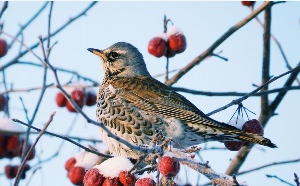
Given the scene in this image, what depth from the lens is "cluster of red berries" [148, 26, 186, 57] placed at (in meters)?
6.30

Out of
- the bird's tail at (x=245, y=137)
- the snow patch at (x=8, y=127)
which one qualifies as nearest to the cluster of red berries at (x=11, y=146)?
the snow patch at (x=8, y=127)

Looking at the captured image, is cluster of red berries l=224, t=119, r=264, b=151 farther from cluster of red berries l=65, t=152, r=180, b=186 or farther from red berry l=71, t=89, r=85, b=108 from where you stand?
red berry l=71, t=89, r=85, b=108

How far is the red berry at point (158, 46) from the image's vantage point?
20.6 ft

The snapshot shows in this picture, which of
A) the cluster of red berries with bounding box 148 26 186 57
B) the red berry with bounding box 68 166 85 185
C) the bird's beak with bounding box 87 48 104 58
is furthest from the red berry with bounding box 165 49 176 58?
the red berry with bounding box 68 166 85 185

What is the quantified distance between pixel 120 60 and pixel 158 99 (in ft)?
3.45

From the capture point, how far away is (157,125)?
16.6 ft

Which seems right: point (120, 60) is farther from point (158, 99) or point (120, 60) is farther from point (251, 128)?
point (251, 128)

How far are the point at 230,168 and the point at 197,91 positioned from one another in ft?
2.88

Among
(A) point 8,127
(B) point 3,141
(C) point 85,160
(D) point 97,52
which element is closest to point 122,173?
(A) point 8,127

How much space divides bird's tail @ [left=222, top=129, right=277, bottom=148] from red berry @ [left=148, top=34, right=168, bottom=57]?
6.40ft

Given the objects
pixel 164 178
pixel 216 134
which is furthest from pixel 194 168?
pixel 216 134

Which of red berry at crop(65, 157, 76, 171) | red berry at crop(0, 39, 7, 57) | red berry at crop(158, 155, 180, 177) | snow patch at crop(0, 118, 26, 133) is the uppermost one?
red berry at crop(0, 39, 7, 57)

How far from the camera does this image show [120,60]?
630cm

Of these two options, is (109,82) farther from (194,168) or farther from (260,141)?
(194,168)
